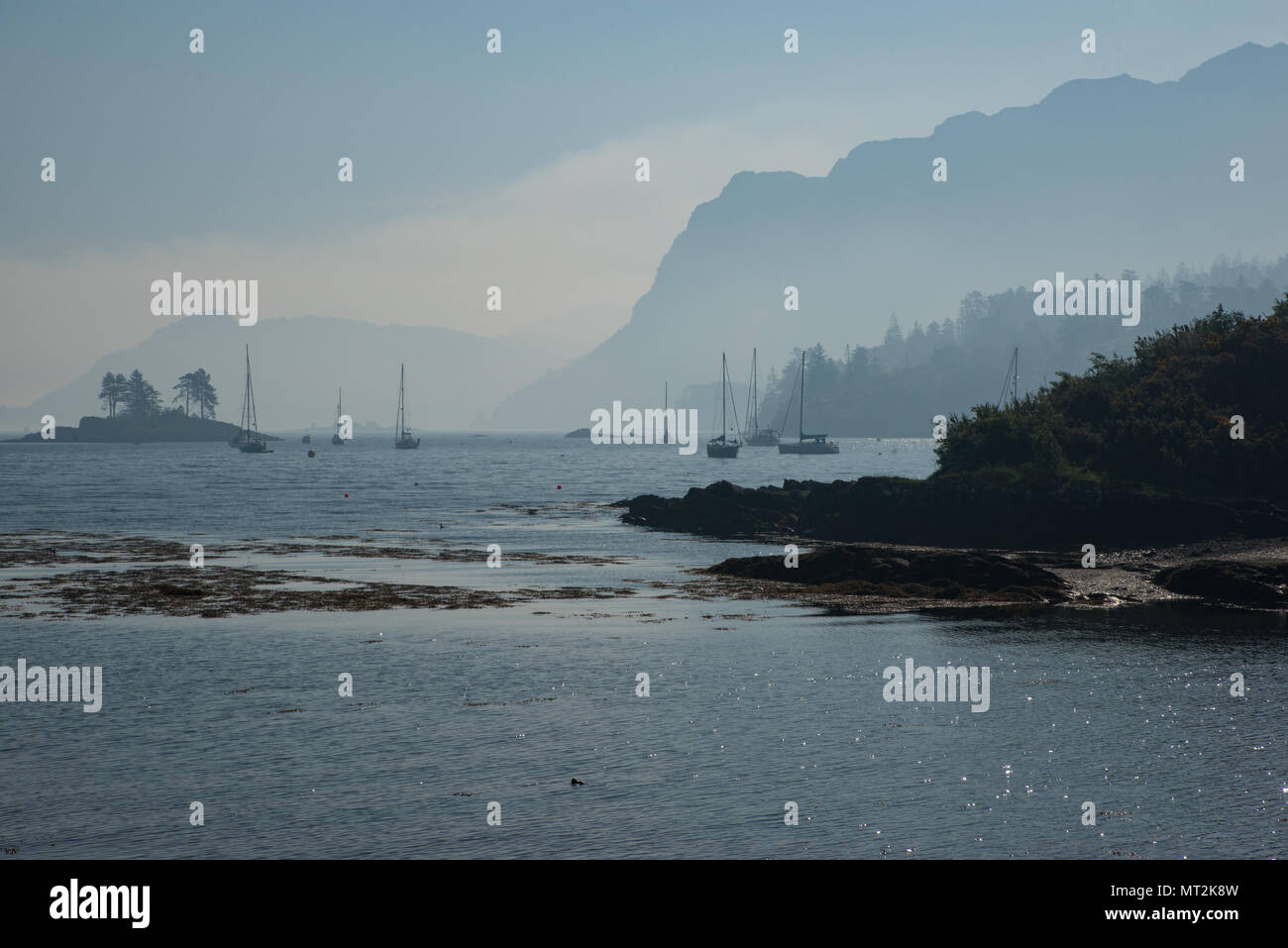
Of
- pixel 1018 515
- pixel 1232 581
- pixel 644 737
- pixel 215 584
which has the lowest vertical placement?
pixel 644 737

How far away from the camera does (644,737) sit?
939 inches

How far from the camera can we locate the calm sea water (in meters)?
17.8

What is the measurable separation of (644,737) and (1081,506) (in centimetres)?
4752

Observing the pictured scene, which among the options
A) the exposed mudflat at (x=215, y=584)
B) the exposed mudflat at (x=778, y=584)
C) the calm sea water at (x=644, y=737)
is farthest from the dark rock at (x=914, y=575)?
the exposed mudflat at (x=215, y=584)

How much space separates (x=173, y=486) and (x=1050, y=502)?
112 meters

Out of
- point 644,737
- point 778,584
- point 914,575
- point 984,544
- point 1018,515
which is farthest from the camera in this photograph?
point 1018,515

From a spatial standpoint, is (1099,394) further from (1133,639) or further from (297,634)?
(297,634)

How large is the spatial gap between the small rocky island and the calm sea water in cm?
672

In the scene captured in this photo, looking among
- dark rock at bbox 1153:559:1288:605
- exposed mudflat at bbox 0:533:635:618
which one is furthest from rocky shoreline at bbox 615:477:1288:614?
exposed mudflat at bbox 0:533:635:618

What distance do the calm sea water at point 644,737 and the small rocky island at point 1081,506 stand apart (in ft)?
22.1

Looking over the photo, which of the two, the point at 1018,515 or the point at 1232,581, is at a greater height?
the point at 1018,515

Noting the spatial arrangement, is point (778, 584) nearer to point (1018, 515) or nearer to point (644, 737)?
point (1018, 515)

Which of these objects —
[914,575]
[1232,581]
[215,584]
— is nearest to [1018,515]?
[914,575]

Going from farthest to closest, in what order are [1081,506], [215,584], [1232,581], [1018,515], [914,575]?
[1018,515], [1081,506], [215,584], [914,575], [1232,581]
